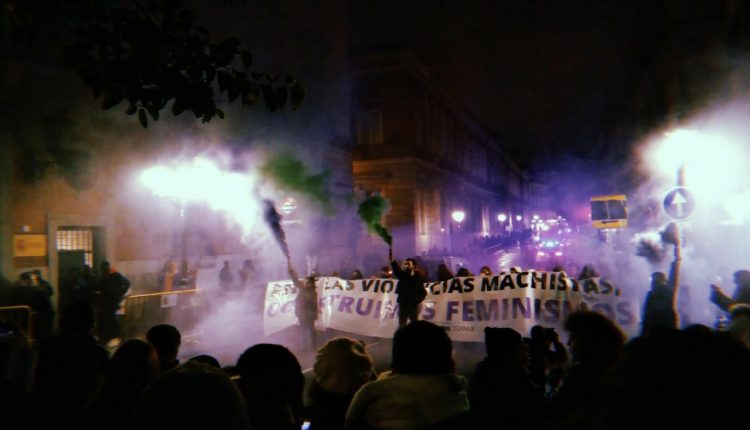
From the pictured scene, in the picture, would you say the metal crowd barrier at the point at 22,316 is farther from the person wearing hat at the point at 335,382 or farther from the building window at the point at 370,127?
the building window at the point at 370,127

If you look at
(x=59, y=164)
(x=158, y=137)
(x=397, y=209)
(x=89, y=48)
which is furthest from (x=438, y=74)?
(x=89, y=48)

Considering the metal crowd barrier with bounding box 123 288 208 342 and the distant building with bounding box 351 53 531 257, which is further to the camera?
the distant building with bounding box 351 53 531 257

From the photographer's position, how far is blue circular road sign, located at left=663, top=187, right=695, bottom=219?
8.10 meters

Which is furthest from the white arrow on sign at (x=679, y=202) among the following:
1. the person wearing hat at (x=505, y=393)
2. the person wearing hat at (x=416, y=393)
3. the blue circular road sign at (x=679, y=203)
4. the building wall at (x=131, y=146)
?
the building wall at (x=131, y=146)

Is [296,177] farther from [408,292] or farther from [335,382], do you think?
[335,382]

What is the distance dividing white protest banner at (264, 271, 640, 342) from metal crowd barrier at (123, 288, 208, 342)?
6.70 feet

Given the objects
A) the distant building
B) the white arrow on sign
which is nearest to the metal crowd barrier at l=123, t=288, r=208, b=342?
the white arrow on sign

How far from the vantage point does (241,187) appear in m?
21.5

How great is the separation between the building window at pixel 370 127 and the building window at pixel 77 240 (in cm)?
2426

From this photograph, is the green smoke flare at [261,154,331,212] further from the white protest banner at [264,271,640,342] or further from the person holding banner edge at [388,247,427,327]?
the person holding banner edge at [388,247,427,327]

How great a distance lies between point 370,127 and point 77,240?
2548 centimetres

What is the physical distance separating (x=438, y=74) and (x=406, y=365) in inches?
1845

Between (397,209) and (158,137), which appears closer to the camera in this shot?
(158,137)

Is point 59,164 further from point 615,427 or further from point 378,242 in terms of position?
point 378,242
